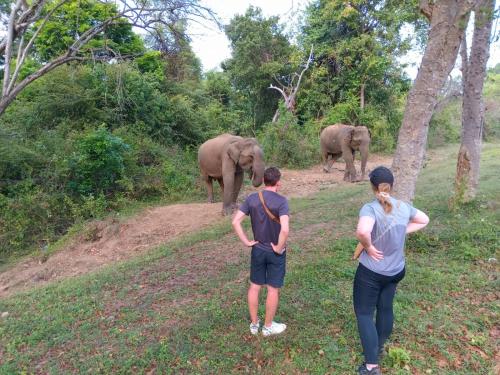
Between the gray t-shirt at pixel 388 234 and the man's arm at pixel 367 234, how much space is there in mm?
46

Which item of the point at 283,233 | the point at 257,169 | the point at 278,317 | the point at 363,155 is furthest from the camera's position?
the point at 363,155

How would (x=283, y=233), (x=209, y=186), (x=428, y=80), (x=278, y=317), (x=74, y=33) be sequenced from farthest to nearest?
(x=74, y=33)
(x=209, y=186)
(x=428, y=80)
(x=278, y=317)
(x=283, y=233)

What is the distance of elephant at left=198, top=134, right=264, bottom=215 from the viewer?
28.8 feet

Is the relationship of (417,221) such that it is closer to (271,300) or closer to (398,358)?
(398,358)

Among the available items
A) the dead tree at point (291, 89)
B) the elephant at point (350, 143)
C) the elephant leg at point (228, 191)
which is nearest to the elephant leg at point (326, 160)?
the elephant at point (350, 143)

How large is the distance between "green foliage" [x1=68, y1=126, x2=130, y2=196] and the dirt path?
5.97 feet

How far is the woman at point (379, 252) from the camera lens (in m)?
3.10

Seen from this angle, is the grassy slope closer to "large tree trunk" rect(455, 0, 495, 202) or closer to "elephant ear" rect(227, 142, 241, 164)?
"large tree trunk" rect(455, 0, 495, 202)

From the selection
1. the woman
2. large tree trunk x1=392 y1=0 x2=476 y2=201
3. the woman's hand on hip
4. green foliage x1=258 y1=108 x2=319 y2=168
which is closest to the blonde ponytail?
the woman

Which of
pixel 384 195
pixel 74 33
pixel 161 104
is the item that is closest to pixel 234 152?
pixel 384 195

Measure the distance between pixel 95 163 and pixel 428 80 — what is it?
877cm

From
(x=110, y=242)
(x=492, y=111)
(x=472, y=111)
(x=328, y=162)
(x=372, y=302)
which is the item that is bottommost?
(x=110, y=242)

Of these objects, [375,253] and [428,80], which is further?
[428,80]

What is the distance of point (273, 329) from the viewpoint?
13.5 feet
